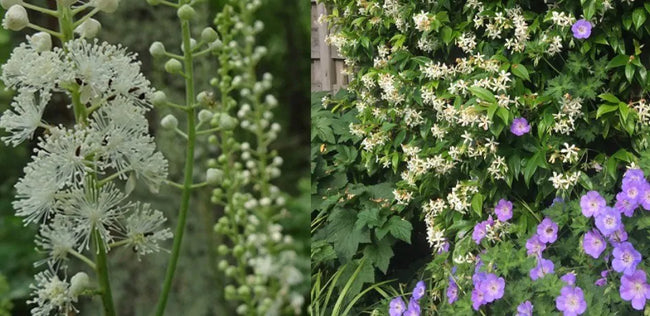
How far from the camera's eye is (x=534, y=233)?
2.01 meters

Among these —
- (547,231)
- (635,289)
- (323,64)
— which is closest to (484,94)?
(547,231)

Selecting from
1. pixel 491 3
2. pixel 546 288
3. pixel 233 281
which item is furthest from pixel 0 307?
pixel 491 3

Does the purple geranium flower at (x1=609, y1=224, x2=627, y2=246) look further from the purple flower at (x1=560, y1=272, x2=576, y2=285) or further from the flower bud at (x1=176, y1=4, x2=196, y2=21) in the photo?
the flower bud at (x1=176, y1=4, x2=196, y2=21)

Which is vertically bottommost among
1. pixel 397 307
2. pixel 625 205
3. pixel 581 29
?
pixel 397 307

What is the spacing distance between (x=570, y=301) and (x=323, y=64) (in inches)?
61.6

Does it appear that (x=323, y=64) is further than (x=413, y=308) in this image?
Yes

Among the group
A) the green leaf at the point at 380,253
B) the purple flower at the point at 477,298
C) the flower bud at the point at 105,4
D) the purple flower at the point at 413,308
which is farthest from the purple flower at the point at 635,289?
the flower bud at the point at 105,4

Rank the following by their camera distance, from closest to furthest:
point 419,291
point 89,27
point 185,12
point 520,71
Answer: point 185,12 → point 89,27 → point 520,71 → point 419,291

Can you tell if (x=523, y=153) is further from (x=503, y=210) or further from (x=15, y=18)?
(x=15, y=18)

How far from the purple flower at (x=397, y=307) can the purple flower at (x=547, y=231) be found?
539mm

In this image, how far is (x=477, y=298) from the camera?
6.32 ft

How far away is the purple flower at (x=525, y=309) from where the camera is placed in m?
1.85

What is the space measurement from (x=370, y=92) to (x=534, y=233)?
0.86m

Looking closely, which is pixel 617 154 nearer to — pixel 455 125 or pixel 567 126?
pixel 567 126
